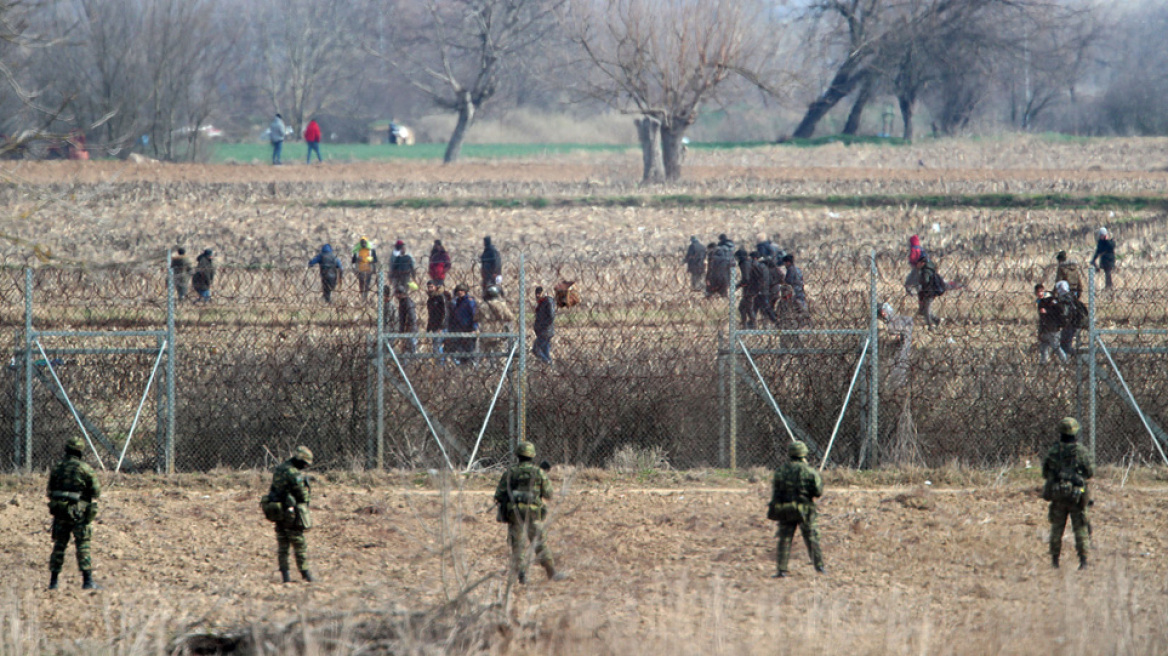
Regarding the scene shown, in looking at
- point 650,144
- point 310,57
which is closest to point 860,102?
point 650,144

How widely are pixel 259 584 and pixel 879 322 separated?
22.0 feet

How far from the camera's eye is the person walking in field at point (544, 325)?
11469 millimetres

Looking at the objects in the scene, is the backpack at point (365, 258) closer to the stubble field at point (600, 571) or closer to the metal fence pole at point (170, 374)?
the metal fence pole at point (170, 374)

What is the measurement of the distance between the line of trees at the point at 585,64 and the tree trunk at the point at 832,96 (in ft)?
0.35

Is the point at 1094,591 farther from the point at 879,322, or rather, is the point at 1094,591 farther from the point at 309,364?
the point at 309,364

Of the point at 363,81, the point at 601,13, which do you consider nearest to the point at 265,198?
the point at 601,13

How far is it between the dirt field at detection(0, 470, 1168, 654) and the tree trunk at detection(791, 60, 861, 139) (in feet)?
157

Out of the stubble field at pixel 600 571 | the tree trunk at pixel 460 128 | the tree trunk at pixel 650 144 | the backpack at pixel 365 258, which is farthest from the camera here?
the tree trunk at pixel 460 128

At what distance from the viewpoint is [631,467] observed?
11359 mm

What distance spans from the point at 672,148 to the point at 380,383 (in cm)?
2931

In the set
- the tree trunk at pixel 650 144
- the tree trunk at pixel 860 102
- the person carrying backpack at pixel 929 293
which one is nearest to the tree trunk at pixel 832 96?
the tree trunk at pixel 860 102

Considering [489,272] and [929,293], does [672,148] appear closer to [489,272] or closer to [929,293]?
[489,272]

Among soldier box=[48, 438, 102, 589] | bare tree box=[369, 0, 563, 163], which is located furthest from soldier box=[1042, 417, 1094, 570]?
bare tree box=[369, 0, 563, 163]

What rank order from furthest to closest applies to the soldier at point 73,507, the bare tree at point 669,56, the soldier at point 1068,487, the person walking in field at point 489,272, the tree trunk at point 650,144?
the tree trunk at point 650,144 → the bare tree at point 669,56 → the person walking in field at point 489,272 → the soldier at point 1068,487 → the soldier at point 73,507
